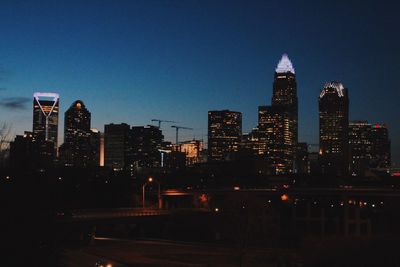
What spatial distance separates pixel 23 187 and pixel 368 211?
374ft

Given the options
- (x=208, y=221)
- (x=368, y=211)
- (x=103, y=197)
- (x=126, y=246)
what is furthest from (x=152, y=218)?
(x=368, y=211)

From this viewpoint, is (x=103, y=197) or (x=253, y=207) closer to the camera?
(x=253, y=207)

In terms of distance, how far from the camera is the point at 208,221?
99.1 meters

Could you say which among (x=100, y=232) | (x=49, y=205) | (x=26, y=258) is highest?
(x=49, y=205)

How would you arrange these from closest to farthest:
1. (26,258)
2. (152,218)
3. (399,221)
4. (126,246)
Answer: (26,258), (126,246), (152,218), (399,221)

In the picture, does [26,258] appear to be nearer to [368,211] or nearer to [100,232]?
[100,232]

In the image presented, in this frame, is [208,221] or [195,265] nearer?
[195,265]

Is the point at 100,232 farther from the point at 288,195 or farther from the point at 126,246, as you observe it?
the point at 288,195

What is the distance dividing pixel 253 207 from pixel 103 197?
2952 inches

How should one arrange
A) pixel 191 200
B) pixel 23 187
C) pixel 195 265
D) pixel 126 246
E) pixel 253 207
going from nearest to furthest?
pixel 23 187 → pixel 195 265 → pixel 253 207 → pixel 126 246 → pixel 191 200

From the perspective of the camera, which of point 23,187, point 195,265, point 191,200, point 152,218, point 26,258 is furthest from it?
point 191,200

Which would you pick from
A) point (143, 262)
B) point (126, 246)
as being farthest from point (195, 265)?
point (126, 246)

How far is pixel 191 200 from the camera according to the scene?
142 meters

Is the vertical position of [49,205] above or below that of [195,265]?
above
